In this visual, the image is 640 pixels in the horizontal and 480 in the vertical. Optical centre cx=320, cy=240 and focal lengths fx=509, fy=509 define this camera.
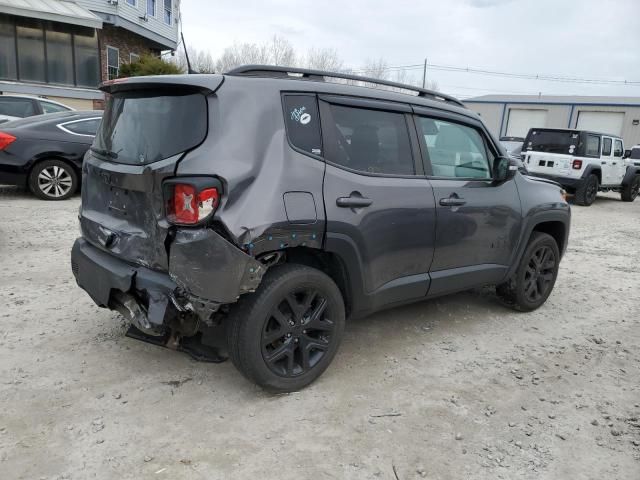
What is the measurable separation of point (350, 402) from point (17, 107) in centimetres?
1042

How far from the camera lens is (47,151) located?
8250 mm

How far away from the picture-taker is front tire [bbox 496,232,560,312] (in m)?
4.57

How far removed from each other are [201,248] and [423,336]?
2.20 metres

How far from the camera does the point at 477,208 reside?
12.8 feet

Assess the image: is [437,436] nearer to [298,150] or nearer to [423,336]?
[423,336]

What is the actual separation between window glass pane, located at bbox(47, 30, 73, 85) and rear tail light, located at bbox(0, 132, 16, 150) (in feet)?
42.1

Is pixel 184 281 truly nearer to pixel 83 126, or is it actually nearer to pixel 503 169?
pixel 503 169

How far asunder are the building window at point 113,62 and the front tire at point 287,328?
20609 mm

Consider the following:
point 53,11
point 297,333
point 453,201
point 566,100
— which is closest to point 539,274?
point 453,201

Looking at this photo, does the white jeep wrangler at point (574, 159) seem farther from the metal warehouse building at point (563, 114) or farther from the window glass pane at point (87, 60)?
the metal warehouse building at point (563, 114)

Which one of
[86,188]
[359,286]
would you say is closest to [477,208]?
[359,286]

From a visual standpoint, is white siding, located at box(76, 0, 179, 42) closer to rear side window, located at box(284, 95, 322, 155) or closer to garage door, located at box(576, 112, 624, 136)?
rear side window, located at box(284, 95, 322, 155)

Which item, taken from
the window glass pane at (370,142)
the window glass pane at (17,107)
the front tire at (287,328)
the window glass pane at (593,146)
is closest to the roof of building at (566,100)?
the window glass pane at (593,146)

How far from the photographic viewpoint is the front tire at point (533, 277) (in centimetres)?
457
